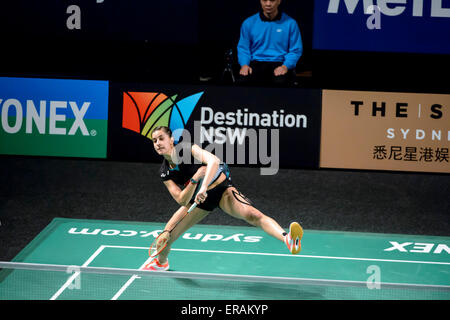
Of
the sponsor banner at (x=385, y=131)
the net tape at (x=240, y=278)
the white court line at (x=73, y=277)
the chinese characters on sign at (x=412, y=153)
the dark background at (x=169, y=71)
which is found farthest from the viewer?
the chinese characters on sign at (x=412, y=153)

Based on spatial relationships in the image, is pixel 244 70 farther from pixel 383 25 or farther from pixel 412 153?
pixel 412 153

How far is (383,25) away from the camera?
9.34 meters

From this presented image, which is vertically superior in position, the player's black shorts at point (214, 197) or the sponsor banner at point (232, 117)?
the sponsor banner at point (232, 117)

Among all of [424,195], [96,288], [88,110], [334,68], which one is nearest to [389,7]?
[334,68]

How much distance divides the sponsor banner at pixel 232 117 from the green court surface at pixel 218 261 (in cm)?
149

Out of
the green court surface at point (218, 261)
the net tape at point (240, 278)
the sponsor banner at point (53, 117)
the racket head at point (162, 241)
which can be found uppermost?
the sponsor banner at point (53, 117)

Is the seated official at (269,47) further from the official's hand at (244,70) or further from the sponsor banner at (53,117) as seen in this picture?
the sponsor banner at (53,117)

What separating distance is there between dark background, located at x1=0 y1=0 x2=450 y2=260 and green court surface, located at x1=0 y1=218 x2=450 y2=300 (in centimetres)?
79

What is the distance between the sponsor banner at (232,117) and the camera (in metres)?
9.27

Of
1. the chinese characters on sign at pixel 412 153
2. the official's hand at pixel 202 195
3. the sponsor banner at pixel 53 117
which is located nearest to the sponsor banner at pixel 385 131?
the chinese characters on sign at pixel 412 153

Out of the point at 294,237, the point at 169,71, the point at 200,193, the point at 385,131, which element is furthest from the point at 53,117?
the point at 294,237

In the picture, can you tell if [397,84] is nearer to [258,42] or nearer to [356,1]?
[356,1]

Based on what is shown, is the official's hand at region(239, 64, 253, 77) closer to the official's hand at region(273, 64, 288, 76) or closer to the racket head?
the official's hand at region(273, 64, 288, 76)

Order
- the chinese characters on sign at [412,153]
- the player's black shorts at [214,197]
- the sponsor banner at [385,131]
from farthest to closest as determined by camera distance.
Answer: the chinese characters on sign at [412,153] → the sponsor banner at [385,131] → the player's black shorts at [214,197]
